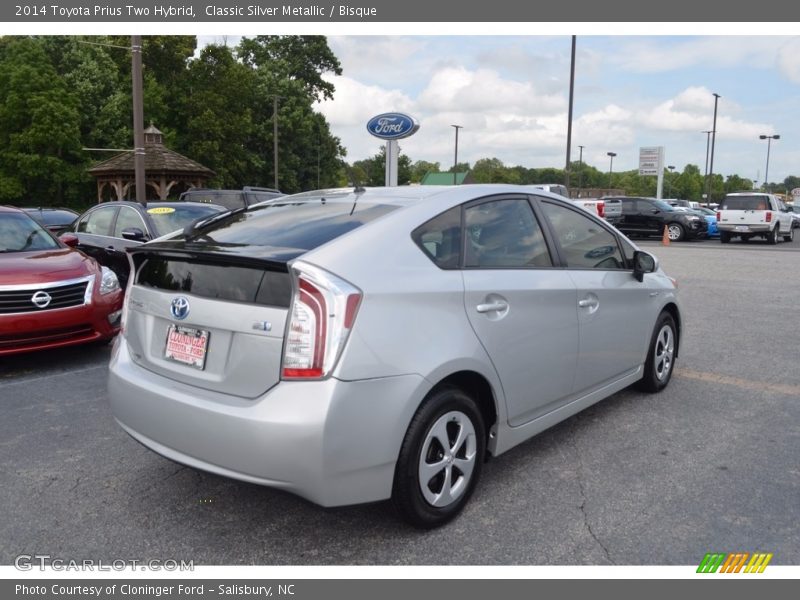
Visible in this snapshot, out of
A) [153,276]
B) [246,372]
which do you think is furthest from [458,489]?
[153,276]

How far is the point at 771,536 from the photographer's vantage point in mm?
3137

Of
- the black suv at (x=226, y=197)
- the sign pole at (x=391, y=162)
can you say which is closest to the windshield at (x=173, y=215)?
the black suv at (x=226, y=197)

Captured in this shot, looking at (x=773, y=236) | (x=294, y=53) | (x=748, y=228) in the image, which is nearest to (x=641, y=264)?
(x=748, y=228)

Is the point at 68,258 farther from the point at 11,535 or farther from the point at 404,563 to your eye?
the point at 404,563

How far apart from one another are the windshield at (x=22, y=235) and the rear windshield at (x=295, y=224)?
4168 millimetres

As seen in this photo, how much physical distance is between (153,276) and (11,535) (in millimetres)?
1350

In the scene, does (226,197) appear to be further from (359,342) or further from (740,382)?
(359,342)

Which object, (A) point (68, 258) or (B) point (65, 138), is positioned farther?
(B) point (65, 138)

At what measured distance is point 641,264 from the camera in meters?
4.82

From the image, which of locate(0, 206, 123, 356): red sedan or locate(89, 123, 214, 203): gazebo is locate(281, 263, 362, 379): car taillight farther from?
locate(89, 123, 214, 203): gazebo

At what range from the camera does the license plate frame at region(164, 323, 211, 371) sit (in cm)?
300

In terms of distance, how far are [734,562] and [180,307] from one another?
2.69 m

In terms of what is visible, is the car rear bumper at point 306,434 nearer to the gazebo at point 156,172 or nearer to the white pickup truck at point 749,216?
the white pickup truck at point 749,216

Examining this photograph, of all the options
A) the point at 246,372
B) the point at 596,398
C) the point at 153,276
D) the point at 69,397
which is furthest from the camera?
the point at 69,397
